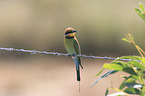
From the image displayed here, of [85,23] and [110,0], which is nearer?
[85,23]

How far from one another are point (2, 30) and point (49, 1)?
228 centimetres

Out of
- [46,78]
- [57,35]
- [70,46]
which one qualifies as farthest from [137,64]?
[57,35]

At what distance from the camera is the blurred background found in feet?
30.0

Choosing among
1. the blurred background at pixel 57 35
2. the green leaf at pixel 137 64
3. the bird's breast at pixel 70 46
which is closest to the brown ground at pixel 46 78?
the blurred background at pixel 57 35

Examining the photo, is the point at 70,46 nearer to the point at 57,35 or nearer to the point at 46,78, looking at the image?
the point at 46,78

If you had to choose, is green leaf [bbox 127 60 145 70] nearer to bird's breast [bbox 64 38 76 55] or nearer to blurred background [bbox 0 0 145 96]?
bird's breast [bbox 64 38 76 55]

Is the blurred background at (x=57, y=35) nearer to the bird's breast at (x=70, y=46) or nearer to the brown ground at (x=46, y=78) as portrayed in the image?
the brown ground at (x=46, y=78)

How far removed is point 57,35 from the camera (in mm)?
11086

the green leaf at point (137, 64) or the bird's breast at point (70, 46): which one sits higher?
the bird's breast at point (70, 46)

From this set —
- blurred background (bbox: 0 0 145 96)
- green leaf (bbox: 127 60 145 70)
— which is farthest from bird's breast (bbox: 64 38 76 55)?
blurred background (bbox: 0 0 145 96)

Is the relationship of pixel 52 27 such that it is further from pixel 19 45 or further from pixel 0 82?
pixel 0 82

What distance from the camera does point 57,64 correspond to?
10438 millimetres

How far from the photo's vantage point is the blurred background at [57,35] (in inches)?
360

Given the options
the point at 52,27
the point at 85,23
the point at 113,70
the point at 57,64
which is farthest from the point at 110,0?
the point at 113,70
